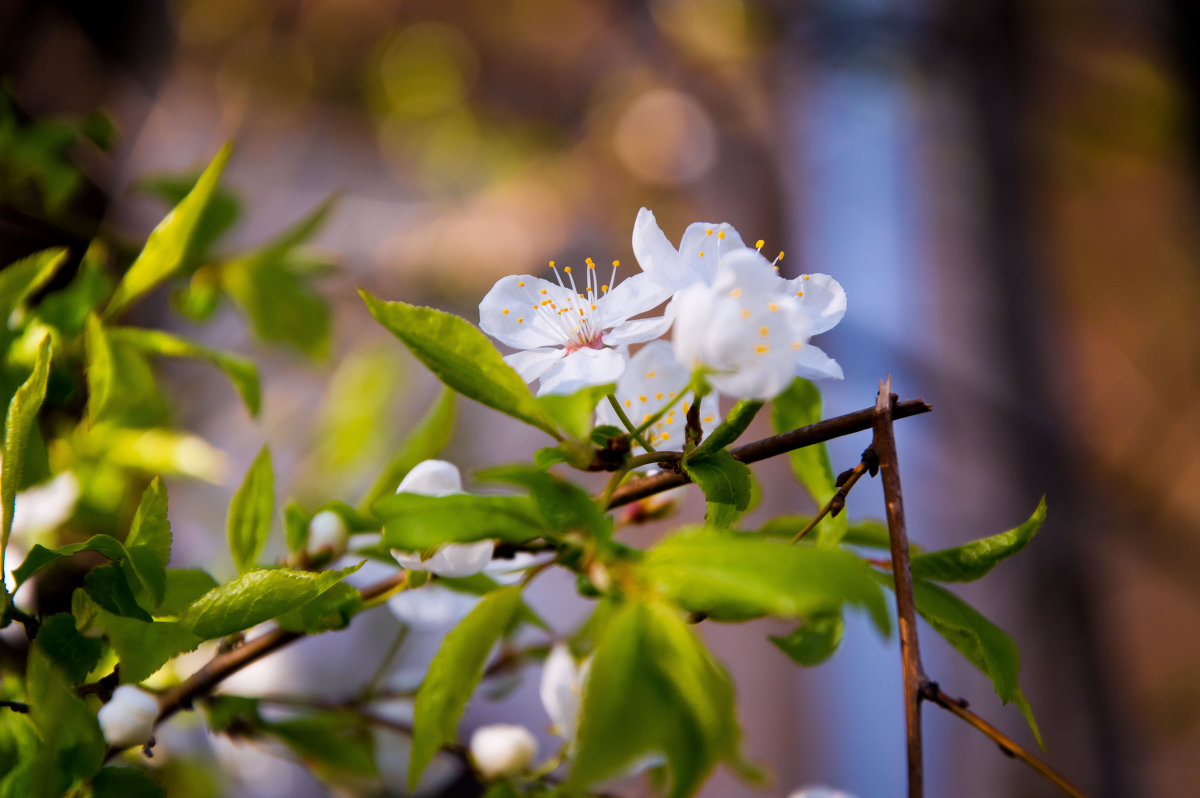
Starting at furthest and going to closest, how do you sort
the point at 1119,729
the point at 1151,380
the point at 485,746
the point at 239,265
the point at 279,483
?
1. the point at 1151,380
2. the point at 1119,729
3. the point at 279,483
4. the point at 239,265
5. the point at 485,746

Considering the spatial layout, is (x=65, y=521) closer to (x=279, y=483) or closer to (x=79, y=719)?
(x=79, y=719)

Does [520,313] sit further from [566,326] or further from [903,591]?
[903,591]

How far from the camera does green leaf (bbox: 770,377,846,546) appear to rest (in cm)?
32

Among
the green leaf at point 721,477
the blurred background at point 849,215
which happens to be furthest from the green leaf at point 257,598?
the blurred background at point 849,215

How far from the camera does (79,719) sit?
256 millimetres

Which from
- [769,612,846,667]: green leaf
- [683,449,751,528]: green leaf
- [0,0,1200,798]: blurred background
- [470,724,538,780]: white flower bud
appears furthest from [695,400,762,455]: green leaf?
[0,0,1200,798]: blurred background

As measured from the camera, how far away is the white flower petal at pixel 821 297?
280 millimetres

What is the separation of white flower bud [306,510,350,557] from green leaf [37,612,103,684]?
0.10 metres

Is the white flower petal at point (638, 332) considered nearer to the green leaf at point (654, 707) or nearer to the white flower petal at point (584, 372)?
the white flower petal at point (584, 372)

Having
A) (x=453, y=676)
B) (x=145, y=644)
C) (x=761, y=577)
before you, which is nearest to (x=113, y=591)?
(x=145, y=644)

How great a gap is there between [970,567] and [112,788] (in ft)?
1.07

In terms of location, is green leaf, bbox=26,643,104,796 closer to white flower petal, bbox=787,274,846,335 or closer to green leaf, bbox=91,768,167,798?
green leaf, bbox=91,768,167,798

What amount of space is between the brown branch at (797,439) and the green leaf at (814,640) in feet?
0.31

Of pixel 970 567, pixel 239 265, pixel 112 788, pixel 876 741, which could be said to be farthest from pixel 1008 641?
pixel 876 741
